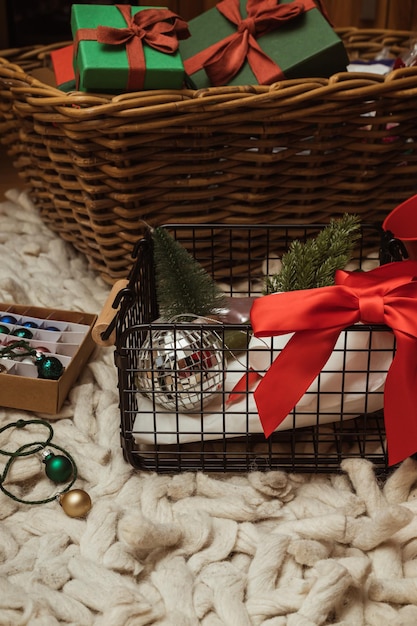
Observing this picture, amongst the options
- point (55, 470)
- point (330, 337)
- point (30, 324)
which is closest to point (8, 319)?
point (30, 324)

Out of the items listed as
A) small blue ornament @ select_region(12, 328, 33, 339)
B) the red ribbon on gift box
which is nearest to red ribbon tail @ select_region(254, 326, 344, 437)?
small blue ornament @ select_region(12, 328, 33, 339)

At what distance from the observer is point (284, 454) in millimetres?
816

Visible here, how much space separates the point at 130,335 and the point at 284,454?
0.22 meters

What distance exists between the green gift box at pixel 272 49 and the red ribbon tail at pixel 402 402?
21.3 inches

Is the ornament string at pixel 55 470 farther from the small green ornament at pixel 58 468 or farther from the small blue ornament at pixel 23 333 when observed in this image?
the small blue ornament at pixel 23 333

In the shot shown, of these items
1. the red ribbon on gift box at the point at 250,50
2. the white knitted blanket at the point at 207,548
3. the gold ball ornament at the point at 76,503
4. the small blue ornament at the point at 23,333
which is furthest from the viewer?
the red ribbon on gift box at the point at 250,50

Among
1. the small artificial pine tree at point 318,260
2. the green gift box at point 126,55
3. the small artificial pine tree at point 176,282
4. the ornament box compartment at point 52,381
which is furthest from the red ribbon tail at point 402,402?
the green gift box at point 126,55

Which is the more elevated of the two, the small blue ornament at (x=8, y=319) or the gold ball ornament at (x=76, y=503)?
the small blue ornament at (x=8, y=319)

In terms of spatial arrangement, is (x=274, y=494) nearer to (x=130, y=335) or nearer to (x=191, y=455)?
(x=191, y=455)

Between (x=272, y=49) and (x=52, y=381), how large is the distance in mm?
605

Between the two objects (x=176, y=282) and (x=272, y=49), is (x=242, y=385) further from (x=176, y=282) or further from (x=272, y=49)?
(x=272, y=49)

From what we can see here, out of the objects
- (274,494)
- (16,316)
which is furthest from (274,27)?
(274,494)

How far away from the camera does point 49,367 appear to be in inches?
36.0

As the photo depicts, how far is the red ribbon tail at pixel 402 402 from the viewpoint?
→ 70cm
